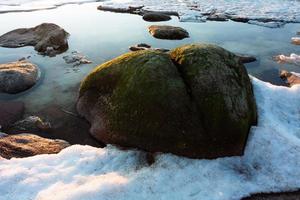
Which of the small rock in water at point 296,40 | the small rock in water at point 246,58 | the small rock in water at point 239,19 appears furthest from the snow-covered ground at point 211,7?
the small rock in water at point 246,58

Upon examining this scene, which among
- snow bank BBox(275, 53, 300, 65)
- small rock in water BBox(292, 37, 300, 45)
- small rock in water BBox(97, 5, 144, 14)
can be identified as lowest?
snow bank BBox(275, 53, 300, 65)

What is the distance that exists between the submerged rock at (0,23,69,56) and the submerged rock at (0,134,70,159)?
9038 mm

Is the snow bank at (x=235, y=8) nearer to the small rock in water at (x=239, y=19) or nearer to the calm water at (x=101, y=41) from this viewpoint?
the small rock in water at (x=239, y=19)

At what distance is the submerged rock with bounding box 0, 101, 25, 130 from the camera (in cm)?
1258

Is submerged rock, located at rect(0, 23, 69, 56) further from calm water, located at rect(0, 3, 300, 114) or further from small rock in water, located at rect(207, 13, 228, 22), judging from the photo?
small rock in water, located at rect(207, 13, 228, 22)

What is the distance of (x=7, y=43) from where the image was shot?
20.8 metres

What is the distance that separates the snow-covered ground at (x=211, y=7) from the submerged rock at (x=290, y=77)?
960 centimetres

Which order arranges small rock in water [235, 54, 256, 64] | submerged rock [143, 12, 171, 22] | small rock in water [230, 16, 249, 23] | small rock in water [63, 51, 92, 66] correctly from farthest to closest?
small rock in water [230, 16, 249, 23] < submerged rock [143, 12, 171, 22] < small rock in water [235, 54, 256, 64] < small rock in water [63, 51, 92, 66]

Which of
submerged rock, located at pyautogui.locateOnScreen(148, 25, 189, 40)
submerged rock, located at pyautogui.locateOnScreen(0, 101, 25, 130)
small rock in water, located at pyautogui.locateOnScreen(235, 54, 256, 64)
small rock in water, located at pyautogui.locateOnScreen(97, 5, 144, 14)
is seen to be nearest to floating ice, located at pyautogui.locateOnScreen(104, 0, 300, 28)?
small rock in water, located at pyautogui.locateOnScreen(97, 5, 144, 14)

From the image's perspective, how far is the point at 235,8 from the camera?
1176 inches

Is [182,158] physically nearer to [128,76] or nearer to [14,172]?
→ [128,76]


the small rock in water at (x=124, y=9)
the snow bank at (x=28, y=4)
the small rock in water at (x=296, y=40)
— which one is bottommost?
the snow bank at (x=28, y=4)

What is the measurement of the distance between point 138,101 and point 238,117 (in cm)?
316

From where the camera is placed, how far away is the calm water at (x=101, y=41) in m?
15.3
